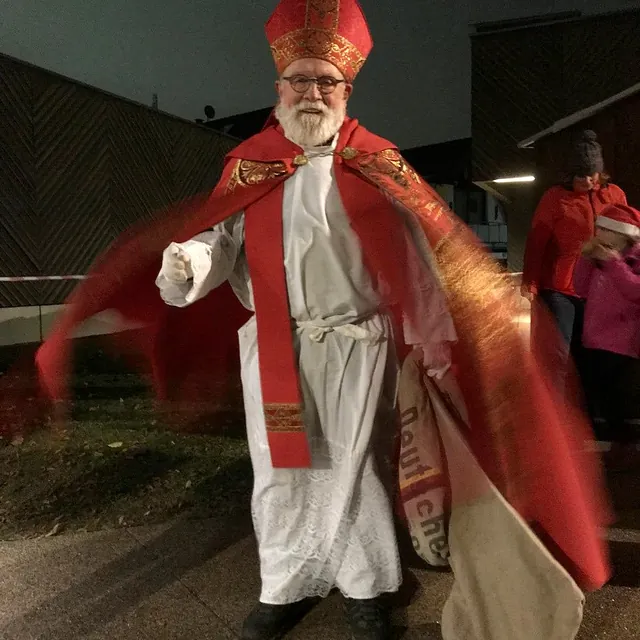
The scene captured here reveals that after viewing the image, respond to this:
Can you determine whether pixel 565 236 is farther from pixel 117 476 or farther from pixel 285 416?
pixel 117 476

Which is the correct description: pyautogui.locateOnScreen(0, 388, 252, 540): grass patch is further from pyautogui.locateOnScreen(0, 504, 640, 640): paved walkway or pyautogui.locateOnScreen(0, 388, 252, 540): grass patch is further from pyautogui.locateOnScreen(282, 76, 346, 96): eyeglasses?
pyautogui.locateOnScreen(282, 76, 346, 96): eyeglasses

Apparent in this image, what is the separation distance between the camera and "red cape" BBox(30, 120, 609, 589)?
7.15 feet

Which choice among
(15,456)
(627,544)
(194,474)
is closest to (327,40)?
(627,544)

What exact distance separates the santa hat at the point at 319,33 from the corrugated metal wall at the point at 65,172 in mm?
9258

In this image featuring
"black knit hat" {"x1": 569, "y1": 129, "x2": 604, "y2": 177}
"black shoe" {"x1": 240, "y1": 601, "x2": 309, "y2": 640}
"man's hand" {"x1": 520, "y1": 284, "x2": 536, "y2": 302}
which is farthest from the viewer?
"man's hand" {"x1": 520, "y1": 284, "x2": 536, "y2": 302}

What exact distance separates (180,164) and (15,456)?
10.7 metres

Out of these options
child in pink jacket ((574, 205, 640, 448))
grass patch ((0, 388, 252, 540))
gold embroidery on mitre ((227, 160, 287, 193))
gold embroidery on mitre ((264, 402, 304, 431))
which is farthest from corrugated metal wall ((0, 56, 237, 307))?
gold embroidery on mitre ((264, 402, 304, 431))

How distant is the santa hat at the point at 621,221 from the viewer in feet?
10.4

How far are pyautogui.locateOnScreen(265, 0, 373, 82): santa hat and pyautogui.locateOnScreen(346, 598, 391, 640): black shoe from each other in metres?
1.93

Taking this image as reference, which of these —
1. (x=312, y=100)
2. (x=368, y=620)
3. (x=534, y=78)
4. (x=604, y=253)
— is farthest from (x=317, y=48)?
(x=534, y=78)

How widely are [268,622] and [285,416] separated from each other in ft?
2.64

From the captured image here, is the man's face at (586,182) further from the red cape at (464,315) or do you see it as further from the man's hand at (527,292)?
the red cape at (464,315)

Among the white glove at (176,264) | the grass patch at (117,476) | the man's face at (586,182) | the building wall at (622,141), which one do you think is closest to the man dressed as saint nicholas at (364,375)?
the white glove at (176,264)

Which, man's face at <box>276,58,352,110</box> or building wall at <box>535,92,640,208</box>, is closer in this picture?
man's face at <box>276,58,352,110</box>
